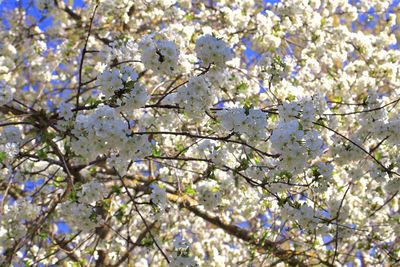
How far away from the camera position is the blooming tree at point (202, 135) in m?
2.98

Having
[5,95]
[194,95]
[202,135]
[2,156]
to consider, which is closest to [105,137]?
[194,95]

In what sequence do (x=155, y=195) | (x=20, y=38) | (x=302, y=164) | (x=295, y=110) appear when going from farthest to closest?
(x=20, y=38) → (x=155, y=195) → (x=295, y=110) → (x=302, y=164)

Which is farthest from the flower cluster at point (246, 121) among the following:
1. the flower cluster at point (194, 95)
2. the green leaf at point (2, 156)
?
the green leaf at point (2, 156)

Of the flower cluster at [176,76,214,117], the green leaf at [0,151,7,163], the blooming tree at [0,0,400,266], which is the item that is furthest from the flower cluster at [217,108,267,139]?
the green leaf at [0,151,7,163]

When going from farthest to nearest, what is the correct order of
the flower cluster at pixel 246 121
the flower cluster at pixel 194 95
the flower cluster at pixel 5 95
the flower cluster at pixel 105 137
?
the flower cluster at pixel 5 95, the flower cluster at pixel 194 95, the flower cluster at pixel 246 121, the flower cluster at pixel 105 137

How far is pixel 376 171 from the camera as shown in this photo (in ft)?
12.1

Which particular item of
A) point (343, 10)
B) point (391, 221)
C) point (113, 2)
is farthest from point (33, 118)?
point (343, 10)

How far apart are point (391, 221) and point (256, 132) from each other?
2300 millimetres

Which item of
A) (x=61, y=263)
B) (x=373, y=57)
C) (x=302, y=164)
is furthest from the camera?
(x=373, y=57)

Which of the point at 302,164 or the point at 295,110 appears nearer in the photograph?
the point at 302,164

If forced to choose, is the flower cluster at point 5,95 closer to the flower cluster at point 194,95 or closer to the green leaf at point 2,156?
the green leaf at point 2,156

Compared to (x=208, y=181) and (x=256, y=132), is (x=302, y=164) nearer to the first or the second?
(x=256, y=132)

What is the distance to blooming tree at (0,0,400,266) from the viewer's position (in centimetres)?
298

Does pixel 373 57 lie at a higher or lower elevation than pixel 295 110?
higher
